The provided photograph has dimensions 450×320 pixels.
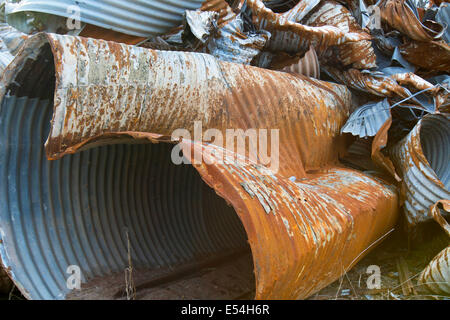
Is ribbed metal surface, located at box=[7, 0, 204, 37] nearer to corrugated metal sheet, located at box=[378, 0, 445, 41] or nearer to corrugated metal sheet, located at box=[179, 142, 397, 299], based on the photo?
corrugated metal sheet, located at box=[179, 142, 397, 299]

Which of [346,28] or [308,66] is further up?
[346,28]

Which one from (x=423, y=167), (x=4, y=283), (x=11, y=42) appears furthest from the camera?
(x=11, y=42)

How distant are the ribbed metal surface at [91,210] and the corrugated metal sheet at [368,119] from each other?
1.05 m

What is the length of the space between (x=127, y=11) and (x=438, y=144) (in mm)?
2270

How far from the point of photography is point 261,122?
234cm

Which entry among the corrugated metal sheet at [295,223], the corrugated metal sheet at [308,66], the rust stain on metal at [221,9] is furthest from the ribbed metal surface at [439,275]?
the rust stain on metal at [221,9]

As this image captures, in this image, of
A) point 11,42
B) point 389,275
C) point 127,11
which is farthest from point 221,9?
point 389,275

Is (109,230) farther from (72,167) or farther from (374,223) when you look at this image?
(374,223)

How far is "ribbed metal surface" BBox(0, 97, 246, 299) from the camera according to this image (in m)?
1.97

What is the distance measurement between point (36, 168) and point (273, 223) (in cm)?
129

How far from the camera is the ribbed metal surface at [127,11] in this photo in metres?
2.25

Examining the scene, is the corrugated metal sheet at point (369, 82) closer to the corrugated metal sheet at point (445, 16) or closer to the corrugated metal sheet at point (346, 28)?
the corrugated metal sheet at point (346, 28)

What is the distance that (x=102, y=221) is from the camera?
7.65 ft

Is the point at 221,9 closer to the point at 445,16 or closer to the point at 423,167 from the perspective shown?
the point at 423,167
